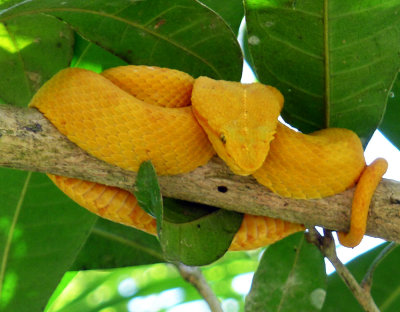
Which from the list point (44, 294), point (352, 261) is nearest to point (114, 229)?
point (44, 294)

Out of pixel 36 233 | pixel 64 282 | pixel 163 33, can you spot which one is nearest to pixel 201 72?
pixel 163 33

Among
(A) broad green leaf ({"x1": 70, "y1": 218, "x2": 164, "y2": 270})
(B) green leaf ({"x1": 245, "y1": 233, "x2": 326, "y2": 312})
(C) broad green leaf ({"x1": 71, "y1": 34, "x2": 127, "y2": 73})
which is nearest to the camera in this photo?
(B) green leaf ({"x1": 245, "y1": 233, "x2": 326, "y2": 312})

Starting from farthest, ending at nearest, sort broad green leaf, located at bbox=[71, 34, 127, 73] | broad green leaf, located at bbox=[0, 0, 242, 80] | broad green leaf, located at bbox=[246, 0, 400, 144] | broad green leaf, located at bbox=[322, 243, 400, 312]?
Answer: broad green leaf, located at bbox=[322, 243, 400, 312]
broad green leaf, located at bbox=[71, 34, 127, 73]
broad green leaf, located at bbox=[0, 0, 242, 80]
broad green leaf, located at bbox=[246, 0, 400, 144]

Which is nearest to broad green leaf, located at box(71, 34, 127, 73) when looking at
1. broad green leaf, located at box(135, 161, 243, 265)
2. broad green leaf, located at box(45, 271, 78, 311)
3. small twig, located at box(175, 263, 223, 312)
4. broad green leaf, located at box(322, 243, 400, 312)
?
broad green leaf, located at box(135, 161, 243, 265)

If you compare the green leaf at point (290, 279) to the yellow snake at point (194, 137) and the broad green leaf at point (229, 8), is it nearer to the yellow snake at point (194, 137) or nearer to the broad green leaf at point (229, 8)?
the yellow snake at point (194, 137)

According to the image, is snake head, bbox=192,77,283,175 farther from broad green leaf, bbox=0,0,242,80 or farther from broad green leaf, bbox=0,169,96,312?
broad green leaf, bbox=0,169,96,312
